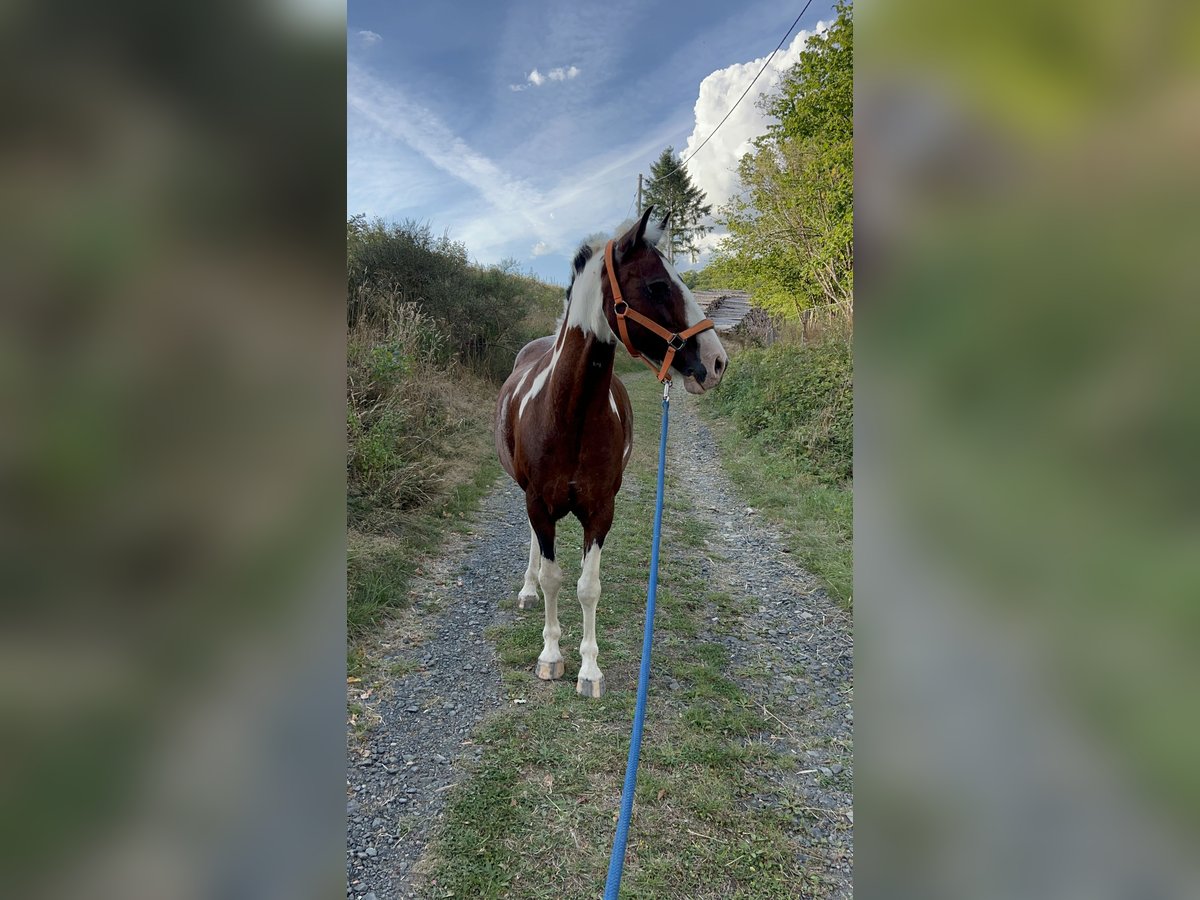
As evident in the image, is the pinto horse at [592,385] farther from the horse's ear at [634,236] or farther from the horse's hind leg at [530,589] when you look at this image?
the horse's hind leg at [530,589]

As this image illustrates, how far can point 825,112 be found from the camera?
26.3 ft

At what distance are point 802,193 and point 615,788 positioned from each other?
8496 millimetres

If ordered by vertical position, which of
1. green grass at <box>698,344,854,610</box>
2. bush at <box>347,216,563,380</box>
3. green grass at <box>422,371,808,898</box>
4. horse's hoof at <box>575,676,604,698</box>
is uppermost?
bush at <box>347,216,563,380</box>

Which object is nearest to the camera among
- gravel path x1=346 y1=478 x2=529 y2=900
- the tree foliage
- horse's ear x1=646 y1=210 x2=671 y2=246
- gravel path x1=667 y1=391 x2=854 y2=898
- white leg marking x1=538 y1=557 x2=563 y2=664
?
gravel path x1=346 y1=478 x2=529 y2=900

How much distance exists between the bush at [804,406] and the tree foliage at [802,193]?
92 centimetres

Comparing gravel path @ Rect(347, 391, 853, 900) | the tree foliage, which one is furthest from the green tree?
gravel path @ Rect(347, 391, 853, 900)

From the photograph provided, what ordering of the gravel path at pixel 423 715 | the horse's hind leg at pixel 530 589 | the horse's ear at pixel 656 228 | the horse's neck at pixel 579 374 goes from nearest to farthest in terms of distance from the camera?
1. the gravel path at pixel 423 715
2. the horse's ear at pixel 656 228
3. the horse's neck at pixel 579 374
4. the horse's hind leg at pixel 530 589

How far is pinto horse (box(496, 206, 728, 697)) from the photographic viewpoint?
2.61 meters

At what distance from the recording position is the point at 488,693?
3.29m

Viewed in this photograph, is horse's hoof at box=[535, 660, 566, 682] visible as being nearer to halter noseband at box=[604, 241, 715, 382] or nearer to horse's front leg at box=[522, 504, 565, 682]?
horse's front leg at box=[522, 504, 565, 682]

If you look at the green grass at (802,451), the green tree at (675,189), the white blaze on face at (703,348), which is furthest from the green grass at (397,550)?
the green tree at (675,189)

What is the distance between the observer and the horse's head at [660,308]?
2.59 metres
